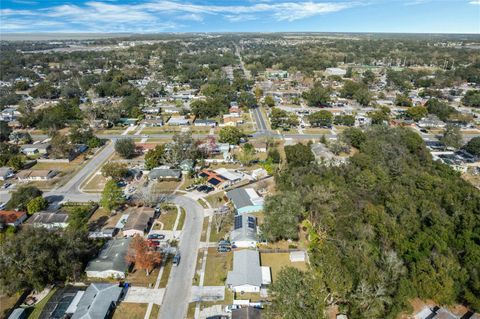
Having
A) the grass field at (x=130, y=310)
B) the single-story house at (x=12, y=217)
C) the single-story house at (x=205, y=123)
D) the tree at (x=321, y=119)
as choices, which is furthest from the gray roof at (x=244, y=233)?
the tree at (x=321, y=119)

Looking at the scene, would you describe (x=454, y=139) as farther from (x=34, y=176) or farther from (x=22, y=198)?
(x=34, y=176)

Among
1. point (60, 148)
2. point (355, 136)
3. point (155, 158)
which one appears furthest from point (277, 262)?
point (60, 148)

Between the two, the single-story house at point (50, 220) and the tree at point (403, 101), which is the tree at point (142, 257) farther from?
the tree at point (403, 101)

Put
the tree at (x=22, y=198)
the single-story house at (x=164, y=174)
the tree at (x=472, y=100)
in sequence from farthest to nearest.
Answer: the tree at (x=472, y=100) < the single-story house at (x=164, y=174) < the tree at (x=22, y=198)

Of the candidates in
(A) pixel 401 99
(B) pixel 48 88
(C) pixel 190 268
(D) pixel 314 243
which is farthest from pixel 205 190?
(B) pixel 48 88

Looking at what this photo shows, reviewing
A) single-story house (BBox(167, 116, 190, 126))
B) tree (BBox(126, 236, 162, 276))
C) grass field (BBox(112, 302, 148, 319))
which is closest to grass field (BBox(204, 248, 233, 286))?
tree (BBox(126, 236, 162, 276))

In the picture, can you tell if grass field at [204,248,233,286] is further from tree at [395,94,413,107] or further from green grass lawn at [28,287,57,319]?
tree at [395,94,413,107]
